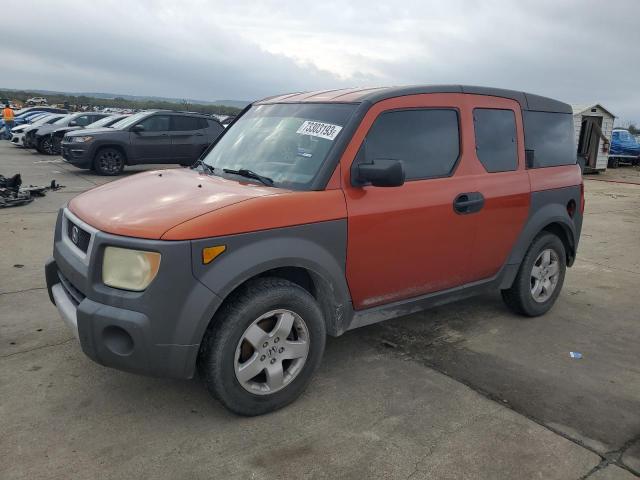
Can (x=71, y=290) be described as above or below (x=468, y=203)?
below

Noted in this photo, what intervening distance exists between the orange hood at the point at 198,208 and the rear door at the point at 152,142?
37.3 ft

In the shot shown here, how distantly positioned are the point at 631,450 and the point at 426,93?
2.50 meters

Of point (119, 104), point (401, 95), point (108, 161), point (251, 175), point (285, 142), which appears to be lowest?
point (108, 161)

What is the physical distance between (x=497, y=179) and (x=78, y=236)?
9.70ft

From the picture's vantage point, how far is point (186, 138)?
1462 centimetres

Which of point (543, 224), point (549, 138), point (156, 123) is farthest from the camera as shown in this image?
point (156, 123)

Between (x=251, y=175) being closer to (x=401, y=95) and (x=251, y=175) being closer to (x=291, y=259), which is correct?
(x=291, y=259)

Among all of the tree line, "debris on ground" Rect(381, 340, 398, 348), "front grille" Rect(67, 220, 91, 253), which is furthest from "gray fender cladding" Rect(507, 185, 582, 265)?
the tree line

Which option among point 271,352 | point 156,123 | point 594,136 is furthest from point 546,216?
point 594,136

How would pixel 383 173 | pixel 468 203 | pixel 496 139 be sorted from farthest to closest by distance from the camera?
pixel 496 139 → pixel 468 203 → pixel 383 173

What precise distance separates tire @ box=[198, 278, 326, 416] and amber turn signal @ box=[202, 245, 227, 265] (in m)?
0.29

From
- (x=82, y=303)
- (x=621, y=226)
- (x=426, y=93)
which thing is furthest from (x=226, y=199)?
Answer: (x=621, y=226)

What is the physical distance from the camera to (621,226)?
32.0ft

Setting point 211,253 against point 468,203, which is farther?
point 468,203
